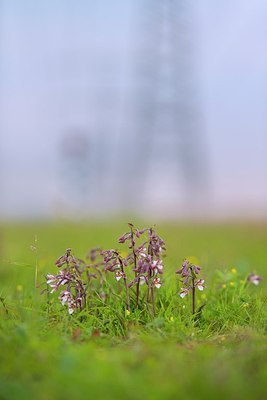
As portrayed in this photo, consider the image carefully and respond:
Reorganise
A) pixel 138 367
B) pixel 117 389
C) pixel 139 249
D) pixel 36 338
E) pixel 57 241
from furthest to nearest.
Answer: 1. pixel 57 241
2. pixel 139 249
3. pixel 36 338
4. pixel 138 367
5. pixel 117 389

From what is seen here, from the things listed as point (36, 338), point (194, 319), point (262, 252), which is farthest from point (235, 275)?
point (262, 252)

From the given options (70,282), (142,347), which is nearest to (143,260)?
(70,282)

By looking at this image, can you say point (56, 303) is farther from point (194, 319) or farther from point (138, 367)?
point (138, 367)

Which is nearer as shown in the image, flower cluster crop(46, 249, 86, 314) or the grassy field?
the grassy field

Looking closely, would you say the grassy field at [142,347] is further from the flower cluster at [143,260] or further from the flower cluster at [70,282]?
the flower cluster at [143,260]

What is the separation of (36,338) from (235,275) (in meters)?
2.11

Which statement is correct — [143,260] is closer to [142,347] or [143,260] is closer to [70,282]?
[70,282]

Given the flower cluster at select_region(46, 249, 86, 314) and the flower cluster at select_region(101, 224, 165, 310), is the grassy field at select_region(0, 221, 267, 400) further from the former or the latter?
the flower cluster at select_region(101, 224, 165, 310)

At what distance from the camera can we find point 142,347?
342cm

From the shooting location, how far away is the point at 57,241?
11.3 metres

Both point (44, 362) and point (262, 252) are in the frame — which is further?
point (262, 252)

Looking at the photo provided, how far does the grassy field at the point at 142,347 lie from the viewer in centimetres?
Answer: 289

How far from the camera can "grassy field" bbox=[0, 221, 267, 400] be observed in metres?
2.89

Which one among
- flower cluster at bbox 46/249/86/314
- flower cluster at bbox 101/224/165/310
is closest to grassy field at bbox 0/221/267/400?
flower cluster at bbox 46/249/86/314
